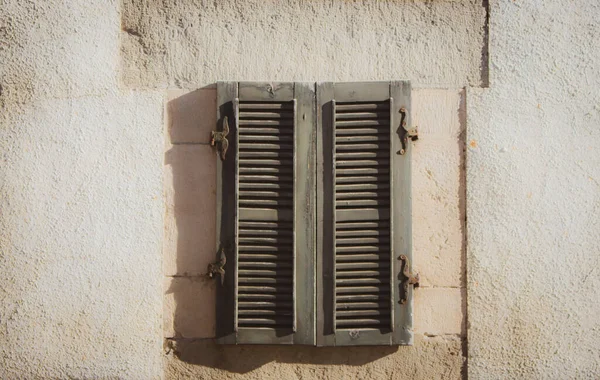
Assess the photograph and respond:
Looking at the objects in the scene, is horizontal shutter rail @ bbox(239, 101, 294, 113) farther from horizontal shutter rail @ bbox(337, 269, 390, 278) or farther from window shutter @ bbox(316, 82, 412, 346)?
horizontal shutter rail @ bbox(337, 269, 390, 278)

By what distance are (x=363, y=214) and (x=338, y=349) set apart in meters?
0.86

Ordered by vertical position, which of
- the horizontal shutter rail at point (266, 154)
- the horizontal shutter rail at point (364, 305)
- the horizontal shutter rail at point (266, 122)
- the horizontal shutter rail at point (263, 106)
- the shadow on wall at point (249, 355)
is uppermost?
the horizontal shutter rail at point (263, 106)

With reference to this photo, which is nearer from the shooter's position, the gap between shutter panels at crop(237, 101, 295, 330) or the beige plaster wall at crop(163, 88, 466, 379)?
the gap between shutter panels at crop(237, 101, 295, 330)

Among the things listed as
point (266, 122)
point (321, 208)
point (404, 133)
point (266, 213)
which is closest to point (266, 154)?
point (266, 122)

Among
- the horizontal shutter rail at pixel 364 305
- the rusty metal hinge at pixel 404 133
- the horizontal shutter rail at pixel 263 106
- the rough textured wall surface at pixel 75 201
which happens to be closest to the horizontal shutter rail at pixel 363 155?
the rusty metal hinge at pixel 404 133

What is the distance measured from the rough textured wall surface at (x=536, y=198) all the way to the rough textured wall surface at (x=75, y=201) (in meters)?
2.02

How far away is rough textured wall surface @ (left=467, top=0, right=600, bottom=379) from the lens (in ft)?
11.6

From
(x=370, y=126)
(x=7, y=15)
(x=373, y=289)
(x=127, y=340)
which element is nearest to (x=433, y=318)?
(x=373, y=289)

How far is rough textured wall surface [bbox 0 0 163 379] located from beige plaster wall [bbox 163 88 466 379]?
13 cm

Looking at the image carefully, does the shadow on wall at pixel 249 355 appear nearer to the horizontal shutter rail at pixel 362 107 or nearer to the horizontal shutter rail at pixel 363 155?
the horizontal shutter rail at pixel 363 155

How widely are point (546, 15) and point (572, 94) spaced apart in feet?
1.70

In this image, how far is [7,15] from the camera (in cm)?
361

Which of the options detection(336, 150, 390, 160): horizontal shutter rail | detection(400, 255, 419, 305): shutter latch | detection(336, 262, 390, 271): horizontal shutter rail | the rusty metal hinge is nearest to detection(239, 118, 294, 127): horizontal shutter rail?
detection(336, 150, 390, 160): horizontal shutter rail

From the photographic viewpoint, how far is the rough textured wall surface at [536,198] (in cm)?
354
